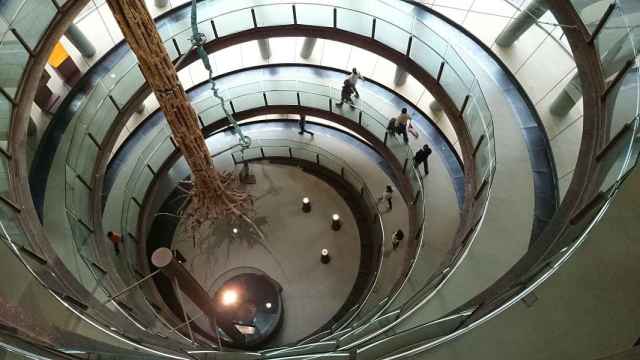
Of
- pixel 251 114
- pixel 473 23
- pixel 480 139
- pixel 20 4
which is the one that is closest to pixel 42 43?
pixel 20 4

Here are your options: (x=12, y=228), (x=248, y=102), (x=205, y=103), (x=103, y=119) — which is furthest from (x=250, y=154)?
(x=12, y=228)

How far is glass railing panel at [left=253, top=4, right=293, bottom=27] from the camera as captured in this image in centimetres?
1282

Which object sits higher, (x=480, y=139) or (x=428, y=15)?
(x=428, y=15)

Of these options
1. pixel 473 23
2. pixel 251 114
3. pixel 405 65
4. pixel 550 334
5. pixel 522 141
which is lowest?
pixel 550 334

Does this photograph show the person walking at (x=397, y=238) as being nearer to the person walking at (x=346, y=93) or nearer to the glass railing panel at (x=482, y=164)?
the person walking at (x=346, y=93)

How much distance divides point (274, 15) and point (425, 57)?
444 centimetres

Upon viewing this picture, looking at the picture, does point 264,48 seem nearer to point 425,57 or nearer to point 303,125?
point 303,125

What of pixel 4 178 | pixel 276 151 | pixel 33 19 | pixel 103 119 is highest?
pixel 276 151

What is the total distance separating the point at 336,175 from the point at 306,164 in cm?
148

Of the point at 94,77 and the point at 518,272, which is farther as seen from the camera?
the point at 94,77

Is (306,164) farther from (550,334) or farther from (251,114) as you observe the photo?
(550,334)

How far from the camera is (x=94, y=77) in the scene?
41.1 ft

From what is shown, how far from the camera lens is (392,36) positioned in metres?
12.3

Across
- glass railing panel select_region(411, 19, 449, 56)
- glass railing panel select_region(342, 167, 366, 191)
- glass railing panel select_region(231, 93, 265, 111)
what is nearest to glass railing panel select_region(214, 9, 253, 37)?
glass railing panel select_region(231, 93, 265, 111)
